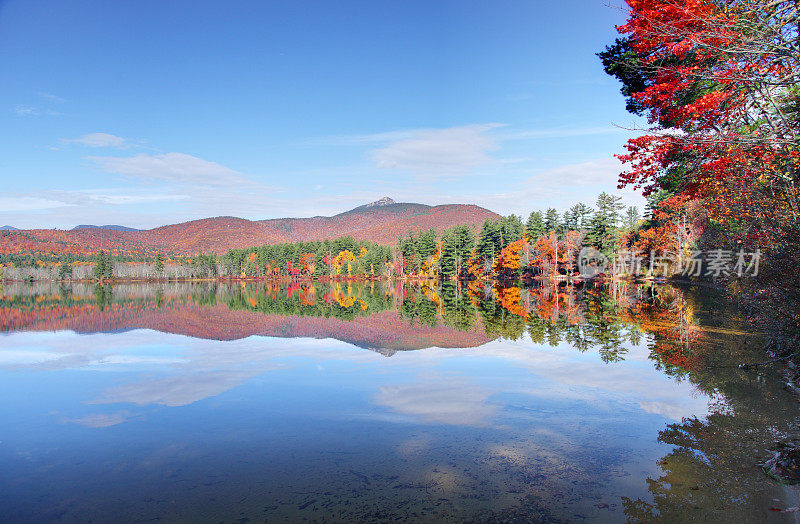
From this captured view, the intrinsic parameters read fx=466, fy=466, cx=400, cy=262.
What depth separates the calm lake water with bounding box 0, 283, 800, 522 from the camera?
5.00 m

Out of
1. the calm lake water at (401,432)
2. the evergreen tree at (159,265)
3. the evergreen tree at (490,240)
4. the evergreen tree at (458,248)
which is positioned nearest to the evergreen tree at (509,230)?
the evergreen tree at (490,240)

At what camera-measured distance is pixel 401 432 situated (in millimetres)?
7285

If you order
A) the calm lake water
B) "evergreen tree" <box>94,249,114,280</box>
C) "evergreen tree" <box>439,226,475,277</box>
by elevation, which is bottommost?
"evergreen tree" <box>94,249,114,280</box>

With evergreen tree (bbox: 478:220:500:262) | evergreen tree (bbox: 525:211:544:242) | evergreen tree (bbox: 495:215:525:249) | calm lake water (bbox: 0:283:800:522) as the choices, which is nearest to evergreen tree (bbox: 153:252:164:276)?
evergreen tree (bbox: 478:220:500:262)

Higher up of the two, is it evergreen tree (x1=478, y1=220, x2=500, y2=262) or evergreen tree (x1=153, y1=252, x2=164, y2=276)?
evergreen tree (x1=478, y1=220, x2=500, y2=262)

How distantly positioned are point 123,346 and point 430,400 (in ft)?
42.4

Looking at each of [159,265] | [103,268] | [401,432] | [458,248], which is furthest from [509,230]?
[103,268]

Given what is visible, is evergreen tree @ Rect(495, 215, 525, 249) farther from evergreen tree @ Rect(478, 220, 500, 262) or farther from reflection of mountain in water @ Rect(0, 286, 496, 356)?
reflection of mountain in water @ Rect(0, 286, 496, 356)

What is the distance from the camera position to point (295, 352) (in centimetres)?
1497

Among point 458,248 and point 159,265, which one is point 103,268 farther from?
point 458,248

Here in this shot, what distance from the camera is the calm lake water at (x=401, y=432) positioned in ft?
16.4

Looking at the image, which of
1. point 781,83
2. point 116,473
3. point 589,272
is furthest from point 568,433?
point 589,272

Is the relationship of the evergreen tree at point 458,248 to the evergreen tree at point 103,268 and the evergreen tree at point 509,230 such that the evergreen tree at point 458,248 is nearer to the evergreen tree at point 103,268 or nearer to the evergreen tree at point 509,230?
the evergreen tree at point 509,230

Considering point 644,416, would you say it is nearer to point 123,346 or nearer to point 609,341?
point 609,341
